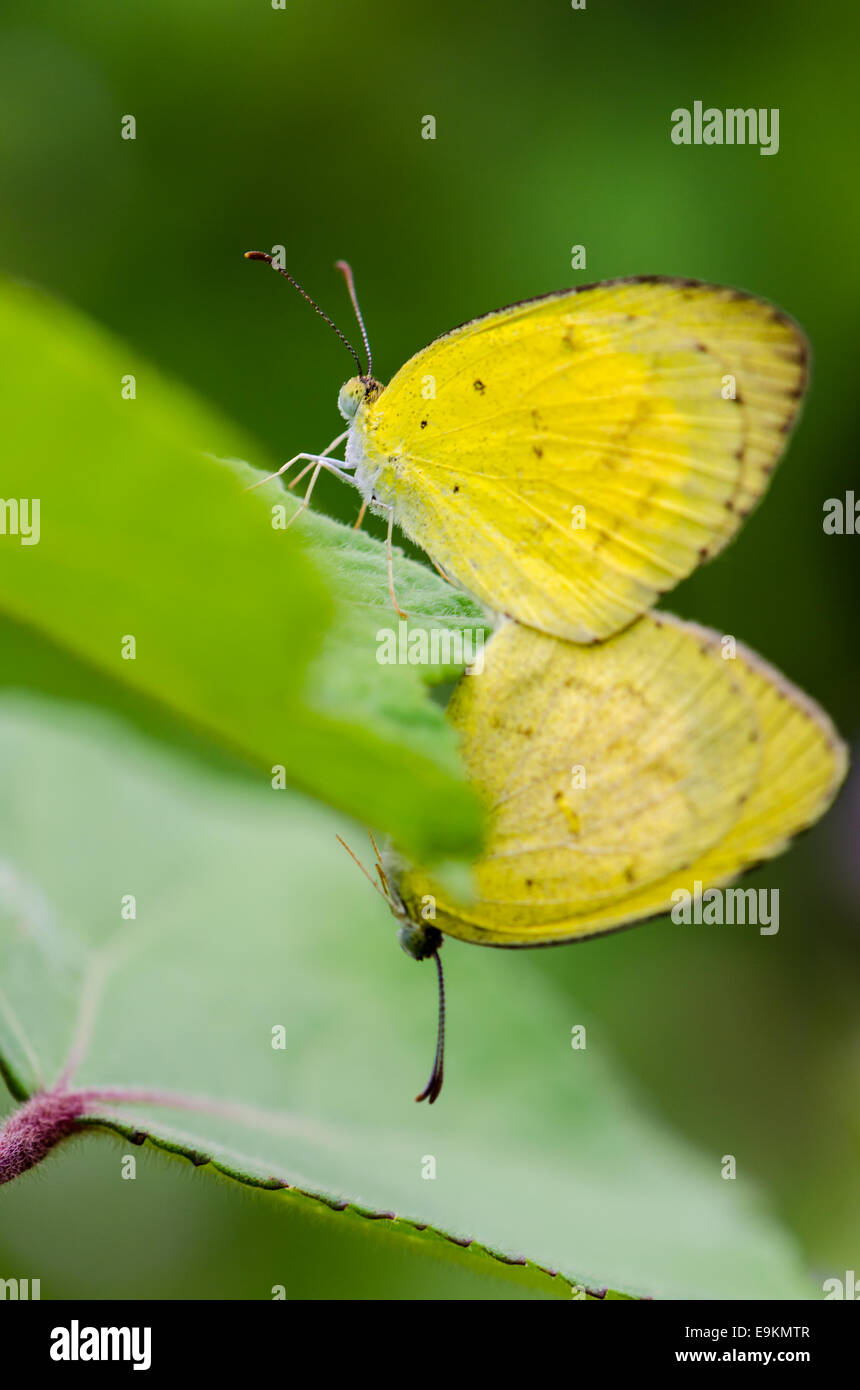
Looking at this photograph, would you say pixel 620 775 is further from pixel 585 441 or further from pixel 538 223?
pixel 538 223

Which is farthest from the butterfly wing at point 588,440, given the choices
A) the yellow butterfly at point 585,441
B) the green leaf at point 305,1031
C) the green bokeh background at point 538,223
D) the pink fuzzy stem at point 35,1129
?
the green bokeh background at point 538,223

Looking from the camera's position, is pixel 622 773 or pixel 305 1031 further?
pixel 305 1031

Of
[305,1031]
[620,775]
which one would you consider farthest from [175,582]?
[305,1031]

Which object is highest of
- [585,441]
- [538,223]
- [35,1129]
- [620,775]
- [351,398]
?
[538,223]

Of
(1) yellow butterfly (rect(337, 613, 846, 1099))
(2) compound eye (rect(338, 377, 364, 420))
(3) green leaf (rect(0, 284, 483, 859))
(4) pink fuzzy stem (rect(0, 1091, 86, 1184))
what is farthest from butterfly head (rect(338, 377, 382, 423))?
(3) green leaf (rect(0, 284, 483, 859))

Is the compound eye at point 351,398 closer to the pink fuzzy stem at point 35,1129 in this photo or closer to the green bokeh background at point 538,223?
the pink fuzzy stem at point 35,1129
